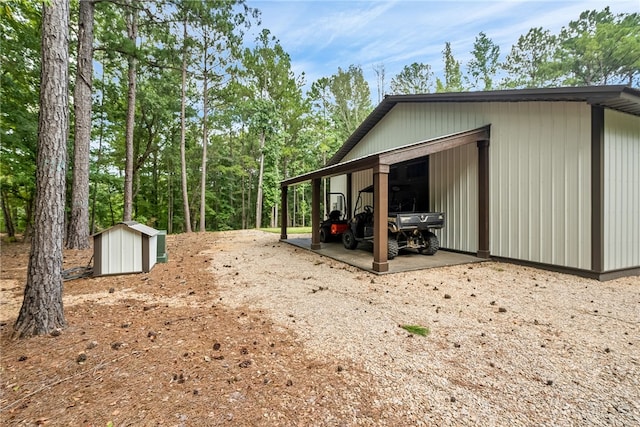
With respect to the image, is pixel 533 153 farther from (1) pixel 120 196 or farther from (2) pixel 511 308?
(1) pixel 120 196

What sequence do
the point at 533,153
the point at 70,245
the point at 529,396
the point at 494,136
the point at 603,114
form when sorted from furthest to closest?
the point at 70,245, the point at 494,136, the point at 533,153, the point at 603,114, the point at 529,396

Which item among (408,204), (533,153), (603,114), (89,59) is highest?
(89,59)

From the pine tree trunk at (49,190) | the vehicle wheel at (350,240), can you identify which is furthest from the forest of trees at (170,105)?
the vehicle wheel at (350,240)

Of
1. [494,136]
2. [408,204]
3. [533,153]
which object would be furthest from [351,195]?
[533,153]

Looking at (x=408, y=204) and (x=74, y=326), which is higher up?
(x=408, y=204)

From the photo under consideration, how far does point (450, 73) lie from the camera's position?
23.5 metres

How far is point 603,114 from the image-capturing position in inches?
191

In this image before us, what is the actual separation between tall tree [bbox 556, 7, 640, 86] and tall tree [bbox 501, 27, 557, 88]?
0.97m

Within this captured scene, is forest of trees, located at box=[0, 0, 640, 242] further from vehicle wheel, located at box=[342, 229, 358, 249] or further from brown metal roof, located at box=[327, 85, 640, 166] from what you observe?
brown metal roof, located at box=[327, 85, 640, 166]

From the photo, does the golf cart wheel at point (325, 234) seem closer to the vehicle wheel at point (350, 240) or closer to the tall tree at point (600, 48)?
the vehicle wheel at point (350, 240)

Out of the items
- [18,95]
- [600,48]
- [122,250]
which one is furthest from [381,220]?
[600,48]

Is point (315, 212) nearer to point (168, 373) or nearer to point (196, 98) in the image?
point (168, 373)

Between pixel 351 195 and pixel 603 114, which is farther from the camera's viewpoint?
pixel 351 195

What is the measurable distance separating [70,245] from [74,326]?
595 centimetres
